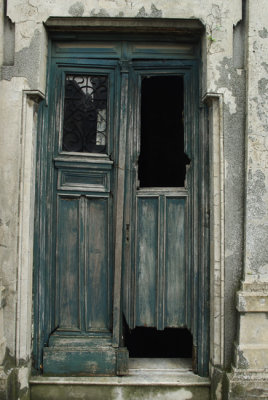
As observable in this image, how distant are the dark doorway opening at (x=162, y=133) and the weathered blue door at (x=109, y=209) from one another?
318mm

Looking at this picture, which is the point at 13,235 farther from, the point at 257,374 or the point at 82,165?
the point at 257,374

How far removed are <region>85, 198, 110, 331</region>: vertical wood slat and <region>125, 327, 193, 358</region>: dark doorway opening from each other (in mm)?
665

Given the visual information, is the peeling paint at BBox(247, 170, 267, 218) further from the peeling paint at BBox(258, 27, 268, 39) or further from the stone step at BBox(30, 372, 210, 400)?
the stone step at BBox(30, 372, 210, 400)

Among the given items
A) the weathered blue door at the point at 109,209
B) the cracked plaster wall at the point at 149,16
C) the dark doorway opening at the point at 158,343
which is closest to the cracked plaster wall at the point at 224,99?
the cracked plaster wall at the point at 149,16

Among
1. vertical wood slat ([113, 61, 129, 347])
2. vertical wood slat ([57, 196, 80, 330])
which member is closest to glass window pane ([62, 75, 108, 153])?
vertical wood slat ([113, 61, 129, 347])

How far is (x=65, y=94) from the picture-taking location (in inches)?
141

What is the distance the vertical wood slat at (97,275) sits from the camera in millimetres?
3514

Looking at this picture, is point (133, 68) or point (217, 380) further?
point (133, 68)

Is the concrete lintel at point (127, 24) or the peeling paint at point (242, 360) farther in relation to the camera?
the concrete lintel at point (127, 24)

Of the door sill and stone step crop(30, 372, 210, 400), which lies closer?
stone step crop(30, 372, 210, 400)

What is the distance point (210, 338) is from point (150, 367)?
62cm

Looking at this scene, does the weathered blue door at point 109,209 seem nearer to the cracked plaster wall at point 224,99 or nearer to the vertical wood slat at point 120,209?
the vertical wood slat at point 120,209

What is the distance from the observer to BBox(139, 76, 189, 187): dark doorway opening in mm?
3879

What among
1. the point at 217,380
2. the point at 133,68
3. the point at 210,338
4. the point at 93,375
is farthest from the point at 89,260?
the point at 133,68
